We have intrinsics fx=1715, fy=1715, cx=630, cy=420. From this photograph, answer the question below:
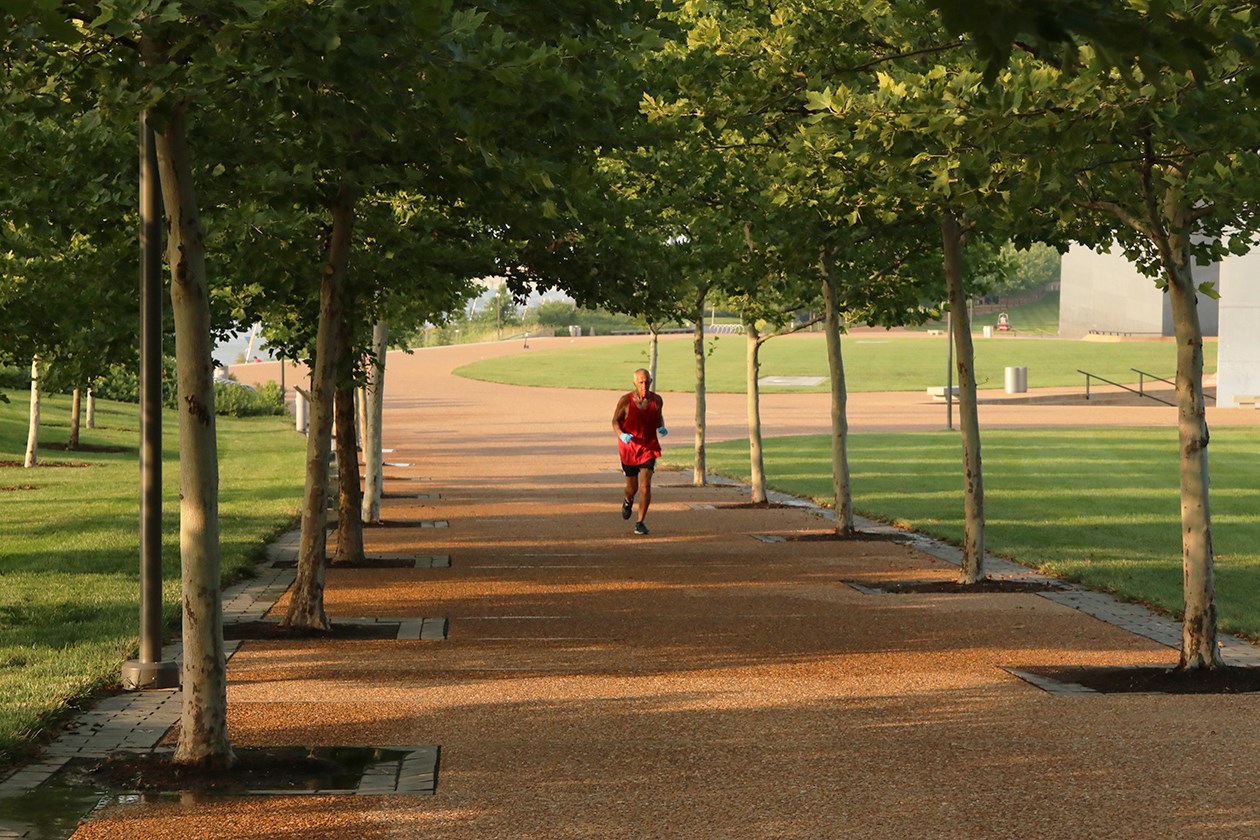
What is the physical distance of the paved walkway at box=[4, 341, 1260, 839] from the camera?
261 inches

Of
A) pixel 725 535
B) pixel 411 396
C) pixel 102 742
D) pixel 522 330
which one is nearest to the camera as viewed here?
pixel 102 742

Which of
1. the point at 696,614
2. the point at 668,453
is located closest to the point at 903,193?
the point at 696,614

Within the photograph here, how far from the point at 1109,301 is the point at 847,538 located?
78200 mm

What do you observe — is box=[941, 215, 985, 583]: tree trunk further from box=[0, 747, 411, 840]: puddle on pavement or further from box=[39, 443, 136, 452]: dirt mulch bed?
box=[39, 443, 136, 452]: dirt mulch bed

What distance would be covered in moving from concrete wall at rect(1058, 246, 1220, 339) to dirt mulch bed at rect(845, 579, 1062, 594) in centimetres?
7137

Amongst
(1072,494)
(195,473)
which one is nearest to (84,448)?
(1072,494)

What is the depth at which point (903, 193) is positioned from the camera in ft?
37.5

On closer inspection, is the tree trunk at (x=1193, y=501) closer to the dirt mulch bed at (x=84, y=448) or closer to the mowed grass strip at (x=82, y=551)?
the mowed grass strip at (x=82, y=551)

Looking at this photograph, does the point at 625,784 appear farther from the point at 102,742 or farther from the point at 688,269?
the point at 688,269

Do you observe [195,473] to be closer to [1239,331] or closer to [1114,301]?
[1239,331]

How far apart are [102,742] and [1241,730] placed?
17.9 feet

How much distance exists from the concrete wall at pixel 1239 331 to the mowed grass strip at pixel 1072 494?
954 centimetres

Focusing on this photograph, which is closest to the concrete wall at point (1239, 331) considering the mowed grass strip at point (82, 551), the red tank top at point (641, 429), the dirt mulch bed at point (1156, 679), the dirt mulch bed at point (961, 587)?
the mowed grass strip at point (82, 551)

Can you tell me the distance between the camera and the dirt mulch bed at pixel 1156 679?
31.3ft
